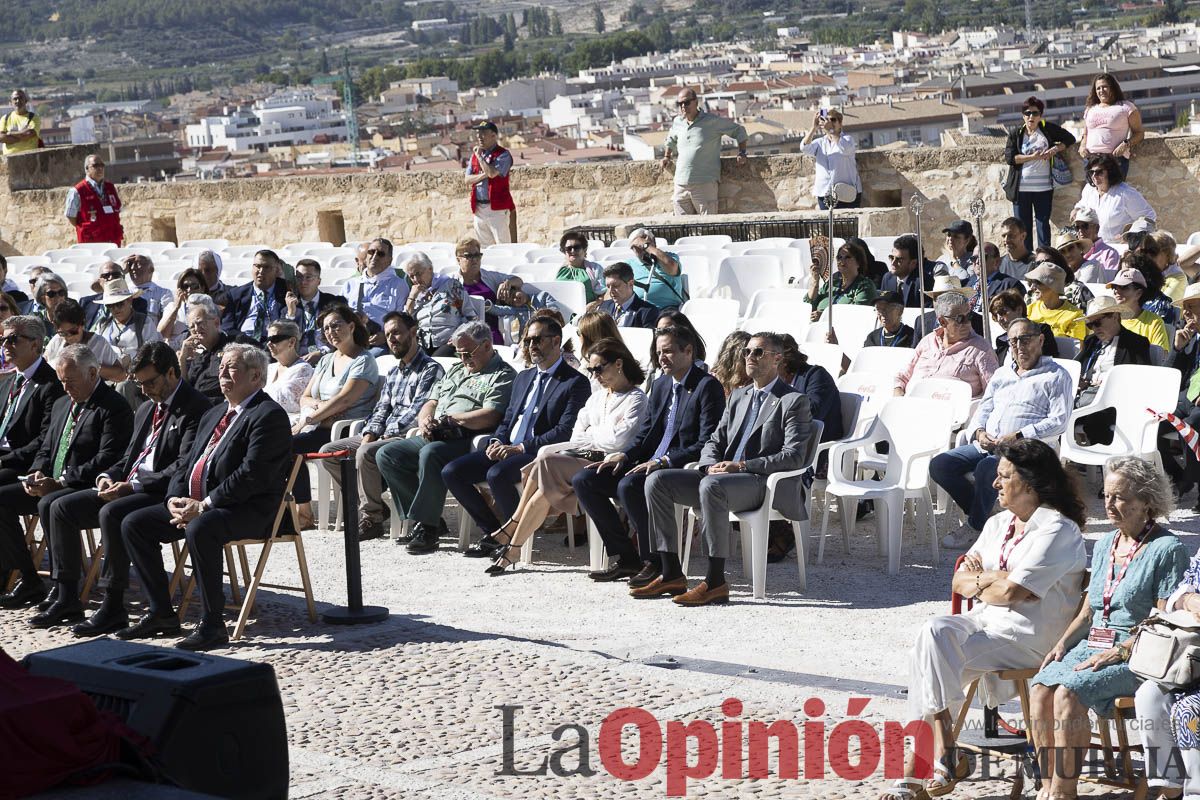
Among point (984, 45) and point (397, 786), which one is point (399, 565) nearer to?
point (397, 786)

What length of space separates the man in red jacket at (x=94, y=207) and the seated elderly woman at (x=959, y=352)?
10.8 meters

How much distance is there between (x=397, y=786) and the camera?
5.09 metres

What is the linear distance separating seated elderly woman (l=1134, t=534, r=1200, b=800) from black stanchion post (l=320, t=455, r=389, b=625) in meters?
3.51

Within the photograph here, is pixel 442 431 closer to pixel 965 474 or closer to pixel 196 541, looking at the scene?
pixel 196 541

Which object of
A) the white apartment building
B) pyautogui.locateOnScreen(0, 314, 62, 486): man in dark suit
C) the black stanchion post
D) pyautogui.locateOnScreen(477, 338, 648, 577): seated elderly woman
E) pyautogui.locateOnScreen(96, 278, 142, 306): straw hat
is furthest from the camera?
the white apartment building

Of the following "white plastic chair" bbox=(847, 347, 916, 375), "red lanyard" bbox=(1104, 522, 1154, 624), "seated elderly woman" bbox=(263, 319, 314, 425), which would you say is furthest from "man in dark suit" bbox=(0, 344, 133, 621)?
"red lanyard" bbox=(1104, 522, 1154, 624)

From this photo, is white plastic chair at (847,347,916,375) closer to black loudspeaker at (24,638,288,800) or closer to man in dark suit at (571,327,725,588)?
man in dark suit at (571,327,725,588)

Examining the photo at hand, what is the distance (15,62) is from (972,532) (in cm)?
16201

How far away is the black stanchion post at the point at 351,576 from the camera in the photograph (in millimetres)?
7031

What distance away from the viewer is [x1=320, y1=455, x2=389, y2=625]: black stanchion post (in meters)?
7.03

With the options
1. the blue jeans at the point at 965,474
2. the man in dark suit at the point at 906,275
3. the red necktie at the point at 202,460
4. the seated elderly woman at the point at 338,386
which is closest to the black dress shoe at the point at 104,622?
the red necktie at the point at 202,460

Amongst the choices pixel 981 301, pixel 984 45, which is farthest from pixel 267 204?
pixel 984 45

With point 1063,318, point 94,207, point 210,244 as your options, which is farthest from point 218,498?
point 94,207

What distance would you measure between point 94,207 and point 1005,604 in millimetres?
13753
